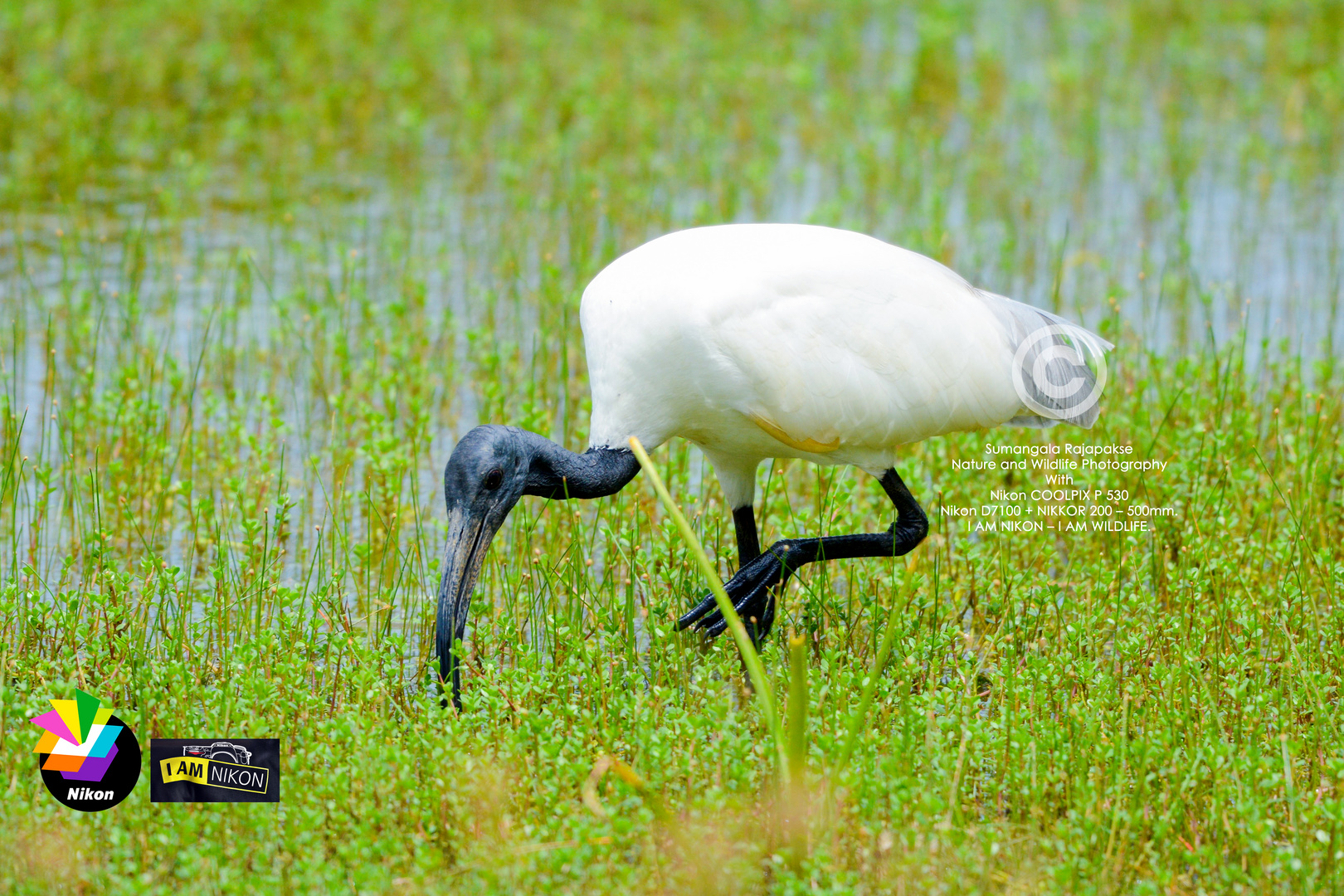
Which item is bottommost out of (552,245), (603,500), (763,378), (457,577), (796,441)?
(457,577)

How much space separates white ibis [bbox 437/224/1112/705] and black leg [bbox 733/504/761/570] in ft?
0.34

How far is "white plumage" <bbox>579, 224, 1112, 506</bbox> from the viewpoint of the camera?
3.94 m

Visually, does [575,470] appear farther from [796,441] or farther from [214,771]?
[214,771]

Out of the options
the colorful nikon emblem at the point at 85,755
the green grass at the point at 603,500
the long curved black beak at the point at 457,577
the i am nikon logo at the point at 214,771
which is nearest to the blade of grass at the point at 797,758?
the green grass at the point at 603,500

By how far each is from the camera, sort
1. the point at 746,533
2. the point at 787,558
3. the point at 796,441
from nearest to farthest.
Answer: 1. the point at 796,441
2. the point at 787,558
3. the point at 746,533

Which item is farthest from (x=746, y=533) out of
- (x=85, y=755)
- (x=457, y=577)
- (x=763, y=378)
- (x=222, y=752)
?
(x=85, y=755)

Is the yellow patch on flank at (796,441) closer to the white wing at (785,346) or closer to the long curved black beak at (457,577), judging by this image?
the white wing at (785,346)

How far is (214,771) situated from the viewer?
327 cm

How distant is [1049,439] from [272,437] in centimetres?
285

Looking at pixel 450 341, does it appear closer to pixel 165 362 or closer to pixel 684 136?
pixel 165 362

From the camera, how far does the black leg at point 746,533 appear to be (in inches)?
181

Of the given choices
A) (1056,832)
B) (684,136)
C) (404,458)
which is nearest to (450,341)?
(404,458)

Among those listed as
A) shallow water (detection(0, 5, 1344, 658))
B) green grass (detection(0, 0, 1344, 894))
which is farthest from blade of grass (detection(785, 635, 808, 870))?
shallow water (detection(0, 5, 1344, 658))

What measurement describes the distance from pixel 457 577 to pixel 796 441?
40.8 inches
